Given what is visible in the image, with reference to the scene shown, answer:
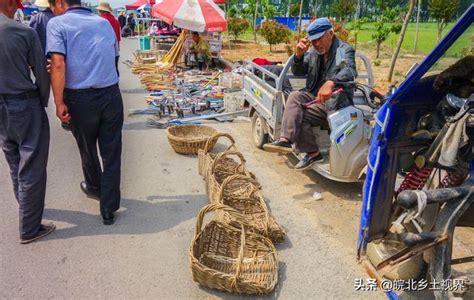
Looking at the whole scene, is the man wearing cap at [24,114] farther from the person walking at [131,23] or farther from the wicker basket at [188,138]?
the person walking at [131,23]

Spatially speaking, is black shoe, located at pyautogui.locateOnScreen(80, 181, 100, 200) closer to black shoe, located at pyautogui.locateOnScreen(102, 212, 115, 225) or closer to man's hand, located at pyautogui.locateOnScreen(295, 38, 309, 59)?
black shoe, located at pyautogui.locateOnScreen(102, 212, 115, 225)

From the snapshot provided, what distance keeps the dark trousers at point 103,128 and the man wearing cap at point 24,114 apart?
0.29 meters

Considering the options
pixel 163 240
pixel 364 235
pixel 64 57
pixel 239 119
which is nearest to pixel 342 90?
pixel 364 235

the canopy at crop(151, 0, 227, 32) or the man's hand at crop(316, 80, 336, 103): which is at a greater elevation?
the canopy at crop(151, 0, 227, 32)

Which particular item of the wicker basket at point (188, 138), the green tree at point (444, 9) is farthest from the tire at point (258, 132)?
the green tree at point (444, 9)

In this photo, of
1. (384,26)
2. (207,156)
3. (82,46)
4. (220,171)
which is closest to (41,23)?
(82,46)

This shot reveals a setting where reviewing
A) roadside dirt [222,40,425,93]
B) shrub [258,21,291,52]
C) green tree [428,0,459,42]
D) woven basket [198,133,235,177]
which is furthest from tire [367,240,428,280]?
shrub [258,21,291,52]

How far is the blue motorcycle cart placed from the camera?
2314 millimetres

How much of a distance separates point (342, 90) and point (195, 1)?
8.94 meters

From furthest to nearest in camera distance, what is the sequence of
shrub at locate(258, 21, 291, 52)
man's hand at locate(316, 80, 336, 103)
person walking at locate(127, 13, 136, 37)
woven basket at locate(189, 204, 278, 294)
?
person walking at locate(127, 13, 136, 37) → shrub at locate(258, 21, 291, 52) → man's hand at locate(316, 80, 336, 103) → woven basket at locate(189, 204, 278, 294)

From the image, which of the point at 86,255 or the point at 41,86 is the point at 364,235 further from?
the point at 41,86

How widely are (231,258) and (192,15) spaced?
9711mm

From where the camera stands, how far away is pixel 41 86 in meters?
3.47

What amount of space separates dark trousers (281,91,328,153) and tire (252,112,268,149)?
4.11 feet
